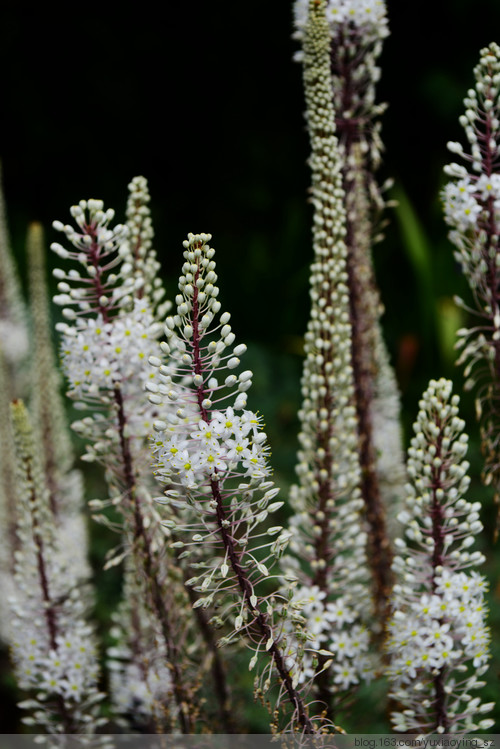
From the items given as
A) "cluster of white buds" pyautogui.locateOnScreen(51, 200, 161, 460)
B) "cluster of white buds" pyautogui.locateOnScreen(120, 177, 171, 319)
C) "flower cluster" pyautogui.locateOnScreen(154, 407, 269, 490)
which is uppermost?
"cluster of white buds" pyautogui.locateOnScreen(120, 177, 171, 319)

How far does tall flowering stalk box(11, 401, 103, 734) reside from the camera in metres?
→ 2.52

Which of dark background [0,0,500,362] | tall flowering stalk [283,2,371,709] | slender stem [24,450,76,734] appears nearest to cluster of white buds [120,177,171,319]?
tall flowering stalk [283,2,371,709]

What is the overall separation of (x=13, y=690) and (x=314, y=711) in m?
2.49

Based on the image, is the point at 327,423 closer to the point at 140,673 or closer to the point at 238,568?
the point at 238,568

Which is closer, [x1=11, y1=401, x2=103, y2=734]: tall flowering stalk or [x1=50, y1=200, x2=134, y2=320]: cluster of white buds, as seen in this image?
[x1=50, y1=200, x2=134, y2=320]: cluster of white buds

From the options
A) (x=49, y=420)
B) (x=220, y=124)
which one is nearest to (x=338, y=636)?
(x=49, y=420)

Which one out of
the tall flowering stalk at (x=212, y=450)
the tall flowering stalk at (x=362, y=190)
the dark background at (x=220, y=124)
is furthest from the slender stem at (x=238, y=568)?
the dark background at (x=220, y=124)

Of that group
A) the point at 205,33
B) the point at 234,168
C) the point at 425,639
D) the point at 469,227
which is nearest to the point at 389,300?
the point at 234,168

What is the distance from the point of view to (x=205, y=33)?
394 inches

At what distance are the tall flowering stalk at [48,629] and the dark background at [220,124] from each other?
5495 millimetres

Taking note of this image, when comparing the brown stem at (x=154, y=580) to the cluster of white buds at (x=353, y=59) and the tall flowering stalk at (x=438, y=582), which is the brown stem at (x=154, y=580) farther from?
the cluster of white buds at (x=353, y=59)

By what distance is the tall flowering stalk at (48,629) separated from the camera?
252 cm

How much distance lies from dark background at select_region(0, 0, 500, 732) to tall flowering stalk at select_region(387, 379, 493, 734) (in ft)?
18.6

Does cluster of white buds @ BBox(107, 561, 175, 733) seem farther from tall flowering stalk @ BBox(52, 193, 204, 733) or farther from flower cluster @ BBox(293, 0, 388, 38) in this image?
flower cluster @ BBox(293, 0, 388, 38)
